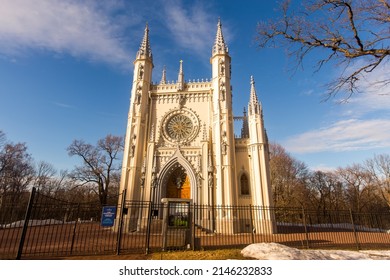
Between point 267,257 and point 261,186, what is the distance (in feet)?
43.5

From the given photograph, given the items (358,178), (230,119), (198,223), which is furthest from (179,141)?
(358,178)

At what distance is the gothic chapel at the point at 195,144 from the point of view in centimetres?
2014

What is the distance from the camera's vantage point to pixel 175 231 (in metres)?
9.66

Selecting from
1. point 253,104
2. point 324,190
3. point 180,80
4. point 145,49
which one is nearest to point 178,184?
point 253,104

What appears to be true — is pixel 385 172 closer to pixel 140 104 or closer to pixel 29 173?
pixel 140 104

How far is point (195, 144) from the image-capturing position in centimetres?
2245

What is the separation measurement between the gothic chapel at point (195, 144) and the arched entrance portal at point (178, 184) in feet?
0.31

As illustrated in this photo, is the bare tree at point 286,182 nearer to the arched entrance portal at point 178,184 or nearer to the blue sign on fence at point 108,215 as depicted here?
the arched entrance portal at point 178,184

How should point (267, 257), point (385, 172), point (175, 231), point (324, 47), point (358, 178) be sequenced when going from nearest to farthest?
point (324, 47) → point (267, 257) → point (175, 231) → point (385, 172) → point (358, 178)

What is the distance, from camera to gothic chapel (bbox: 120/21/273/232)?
2014cm

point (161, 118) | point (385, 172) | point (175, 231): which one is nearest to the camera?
point (175, 231)

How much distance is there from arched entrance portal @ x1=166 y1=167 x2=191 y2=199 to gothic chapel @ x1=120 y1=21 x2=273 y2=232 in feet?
0.31

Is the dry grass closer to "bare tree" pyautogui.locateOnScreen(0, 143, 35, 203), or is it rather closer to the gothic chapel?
the gothic chapel

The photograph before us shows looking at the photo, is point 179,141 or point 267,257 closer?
point 267,257
